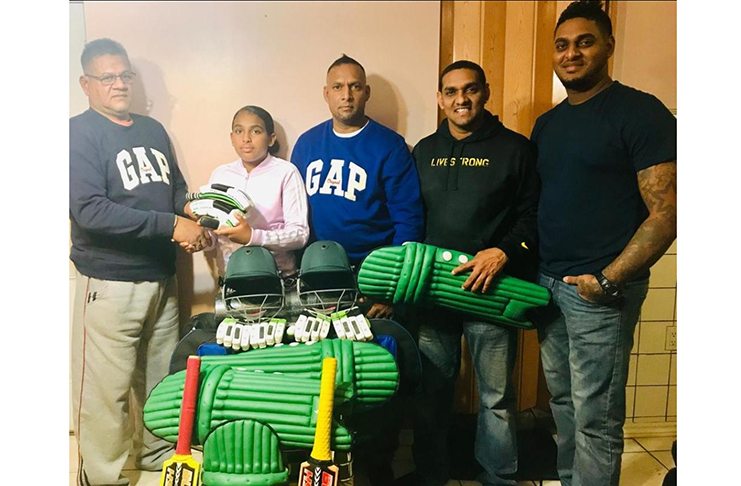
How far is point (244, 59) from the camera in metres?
1.28

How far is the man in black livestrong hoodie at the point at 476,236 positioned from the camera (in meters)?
1.25

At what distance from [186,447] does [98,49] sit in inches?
39.9

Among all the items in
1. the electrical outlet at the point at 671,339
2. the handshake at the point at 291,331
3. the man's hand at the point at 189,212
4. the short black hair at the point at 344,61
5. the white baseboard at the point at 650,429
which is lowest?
the white baseboard at the point at 650,429

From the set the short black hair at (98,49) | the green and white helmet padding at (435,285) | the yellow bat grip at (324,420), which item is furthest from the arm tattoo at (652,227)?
the short black hair at (98,49)

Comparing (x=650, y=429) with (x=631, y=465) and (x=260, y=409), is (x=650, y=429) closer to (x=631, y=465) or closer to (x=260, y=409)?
(x=631, y=465)

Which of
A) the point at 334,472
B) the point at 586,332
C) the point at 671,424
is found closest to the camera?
the point at 334,472

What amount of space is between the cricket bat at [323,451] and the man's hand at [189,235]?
49 centimetres

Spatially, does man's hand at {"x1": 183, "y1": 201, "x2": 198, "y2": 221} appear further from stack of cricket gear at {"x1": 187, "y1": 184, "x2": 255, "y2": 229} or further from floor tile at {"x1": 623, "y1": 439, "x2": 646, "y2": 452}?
floor tile at {"x1": 623, "y1": 439, "x2": 646, "y2": 452}

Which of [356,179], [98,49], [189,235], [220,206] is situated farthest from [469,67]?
[98,49]

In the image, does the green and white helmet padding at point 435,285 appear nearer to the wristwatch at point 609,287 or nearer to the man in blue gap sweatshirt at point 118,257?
the wristwatch at point 609,287

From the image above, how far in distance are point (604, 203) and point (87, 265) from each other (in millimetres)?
1309

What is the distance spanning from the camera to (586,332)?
1.20m
